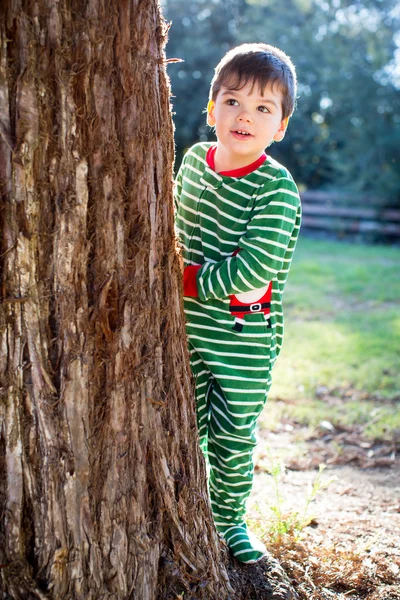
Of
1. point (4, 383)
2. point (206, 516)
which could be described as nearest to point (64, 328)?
point (4, 383)

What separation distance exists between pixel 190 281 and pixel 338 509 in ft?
5.35

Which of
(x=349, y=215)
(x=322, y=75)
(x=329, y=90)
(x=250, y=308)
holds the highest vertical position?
(x=322, y=75)

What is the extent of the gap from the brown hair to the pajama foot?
1.50 meters

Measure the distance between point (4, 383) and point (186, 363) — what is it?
0.59 metres

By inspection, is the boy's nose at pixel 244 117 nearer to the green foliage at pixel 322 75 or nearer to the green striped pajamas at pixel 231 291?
the green striped pajamas at pixel 231 291

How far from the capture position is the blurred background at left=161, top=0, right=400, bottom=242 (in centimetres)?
1416

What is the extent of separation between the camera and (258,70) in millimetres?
2143

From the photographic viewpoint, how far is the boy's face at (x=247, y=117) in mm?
2162

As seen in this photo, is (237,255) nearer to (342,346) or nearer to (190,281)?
(190,281)

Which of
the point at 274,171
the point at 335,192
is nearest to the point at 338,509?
the point at 274,171

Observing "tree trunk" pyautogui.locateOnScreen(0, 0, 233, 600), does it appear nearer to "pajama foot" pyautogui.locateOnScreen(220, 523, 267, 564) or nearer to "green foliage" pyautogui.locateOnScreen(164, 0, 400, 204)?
"pajama foot" pyautogui.locateOnScreen(220, 523, 267, 564)

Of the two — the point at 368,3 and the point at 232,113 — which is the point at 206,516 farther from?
the point at 368,3

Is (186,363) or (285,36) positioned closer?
(186,363)

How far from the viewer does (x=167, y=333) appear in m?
1.97
